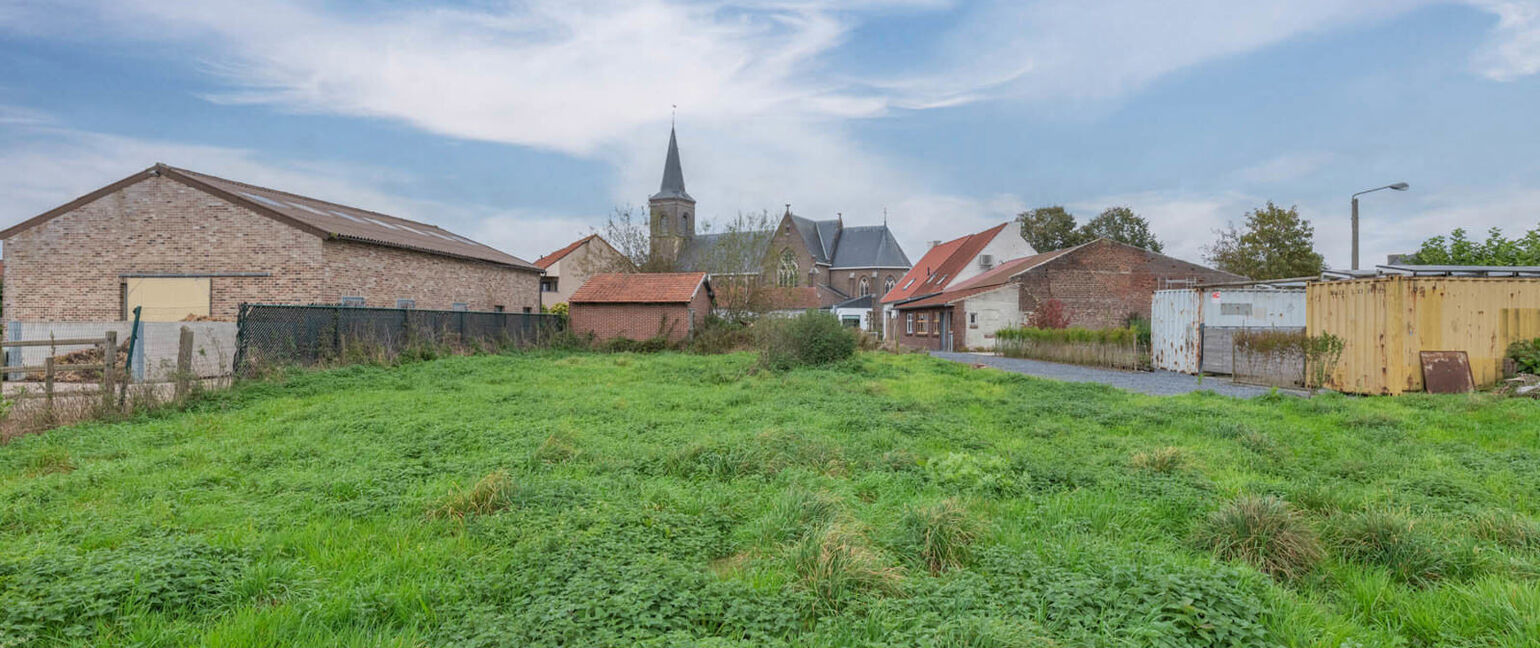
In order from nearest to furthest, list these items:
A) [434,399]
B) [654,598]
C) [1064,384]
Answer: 1. [654,598]
2. [434,399]
3. [1064,384]

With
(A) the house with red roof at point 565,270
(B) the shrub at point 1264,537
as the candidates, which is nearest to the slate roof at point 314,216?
(A) the house with red roof at point 565,270

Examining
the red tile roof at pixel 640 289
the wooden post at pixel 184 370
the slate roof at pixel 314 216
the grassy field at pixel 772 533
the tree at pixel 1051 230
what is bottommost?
the grassy field at pixel 772 533

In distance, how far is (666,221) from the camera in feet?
230

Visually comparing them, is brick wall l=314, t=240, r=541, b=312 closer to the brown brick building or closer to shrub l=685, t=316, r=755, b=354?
the brown brick building

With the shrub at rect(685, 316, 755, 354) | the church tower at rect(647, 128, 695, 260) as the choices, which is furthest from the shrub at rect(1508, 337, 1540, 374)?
the church tower at rect(647, 128, 695, 260)

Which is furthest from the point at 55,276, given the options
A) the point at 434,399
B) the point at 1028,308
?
the point at 1028,308

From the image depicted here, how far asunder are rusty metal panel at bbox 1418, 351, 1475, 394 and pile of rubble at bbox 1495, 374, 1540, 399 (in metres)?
0.45

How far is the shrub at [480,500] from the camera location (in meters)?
5.23

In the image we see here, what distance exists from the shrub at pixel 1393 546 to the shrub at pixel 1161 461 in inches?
74.9

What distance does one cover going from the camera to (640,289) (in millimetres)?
30922

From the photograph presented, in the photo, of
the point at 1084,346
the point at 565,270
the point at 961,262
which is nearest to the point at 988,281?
the point at 961,262

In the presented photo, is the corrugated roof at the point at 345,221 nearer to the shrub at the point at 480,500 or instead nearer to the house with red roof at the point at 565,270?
the house with red roof at the point at 565,270

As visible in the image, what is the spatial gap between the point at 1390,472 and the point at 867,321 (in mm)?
55339

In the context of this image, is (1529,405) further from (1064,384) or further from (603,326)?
(603,326)
